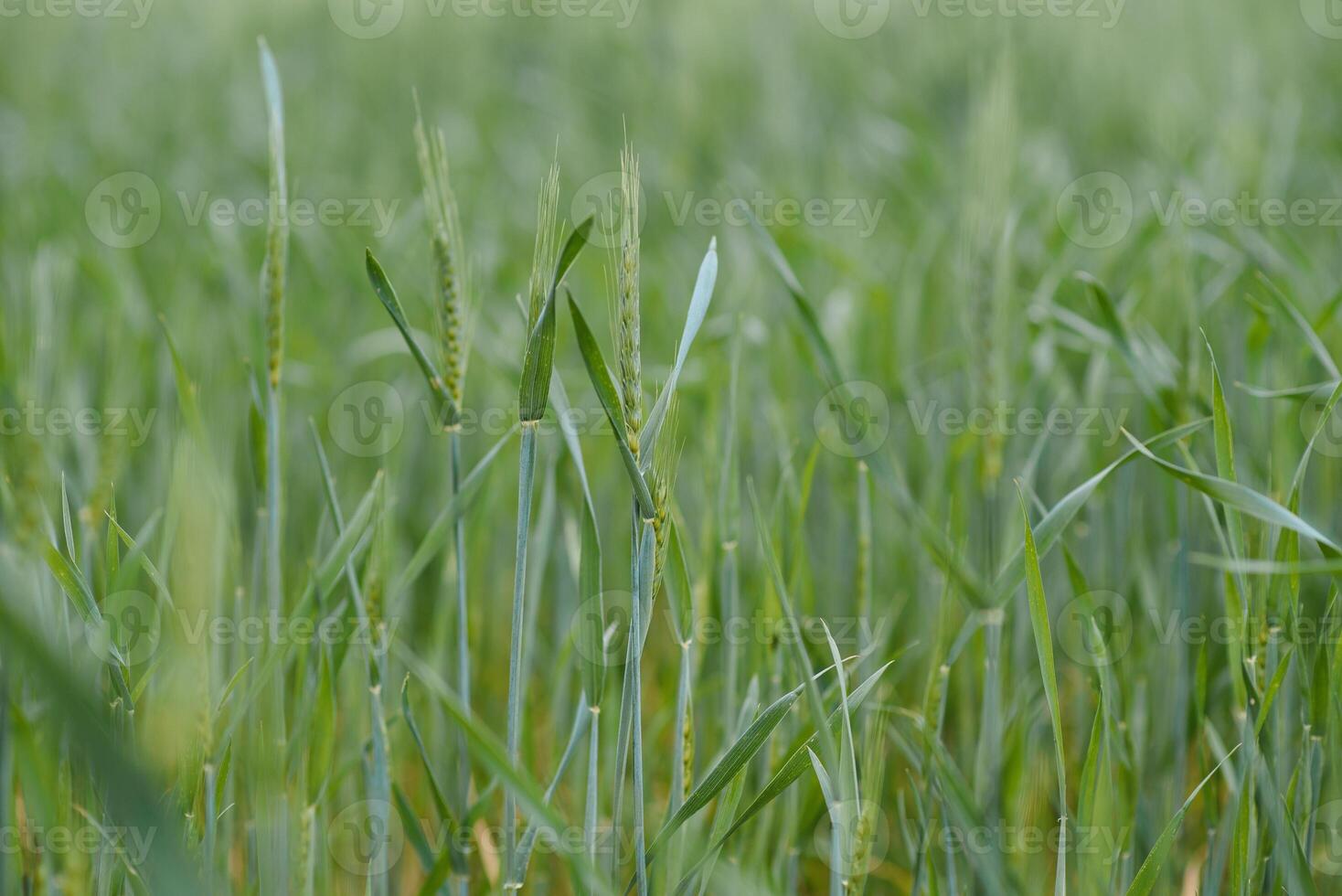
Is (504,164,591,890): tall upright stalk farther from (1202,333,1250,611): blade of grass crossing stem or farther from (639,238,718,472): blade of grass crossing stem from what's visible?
(1202,333,1250,611): blade of grass crossing stem

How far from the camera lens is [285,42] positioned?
3.42m

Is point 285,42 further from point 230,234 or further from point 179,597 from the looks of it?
point 179,597

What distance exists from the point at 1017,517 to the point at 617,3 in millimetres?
3081

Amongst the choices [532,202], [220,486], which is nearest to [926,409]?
[220,486]

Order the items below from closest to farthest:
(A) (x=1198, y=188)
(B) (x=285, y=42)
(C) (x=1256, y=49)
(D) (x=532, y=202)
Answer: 1. (A) (x=1198, y=188)
2. (D) (x=532, y=202)
3. (C) (x=1256, y=49)
4. (B) (x=285, y=42)
